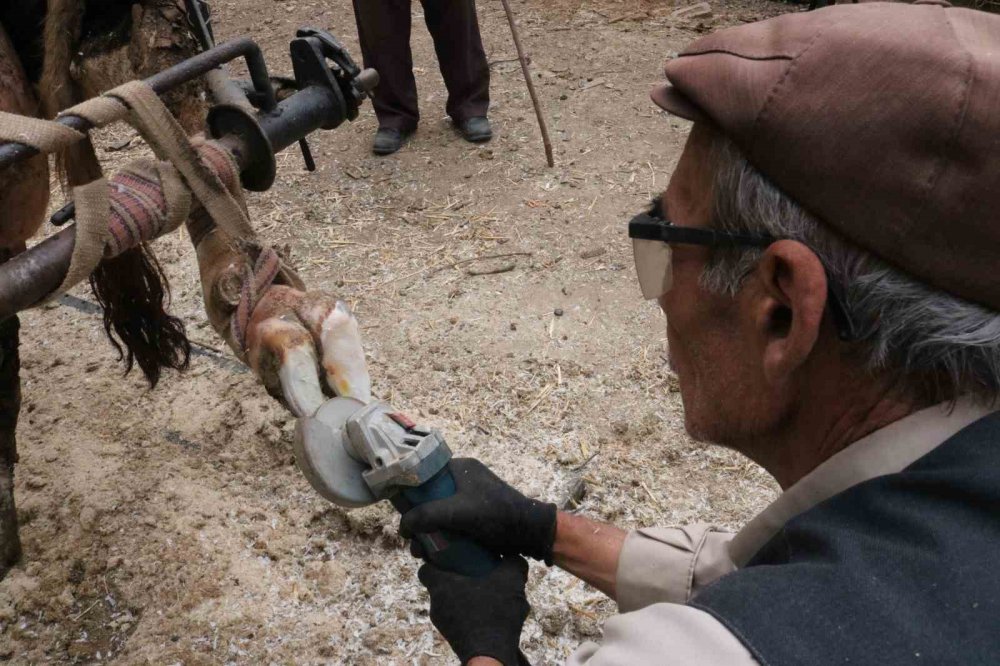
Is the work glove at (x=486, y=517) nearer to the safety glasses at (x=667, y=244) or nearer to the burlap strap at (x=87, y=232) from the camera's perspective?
the safety glasses at (x=667, y=244)

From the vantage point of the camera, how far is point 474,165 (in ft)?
14.9

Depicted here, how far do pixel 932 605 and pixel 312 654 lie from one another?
1.79 m

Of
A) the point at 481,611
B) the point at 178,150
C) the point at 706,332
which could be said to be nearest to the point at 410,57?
the point at 178,150

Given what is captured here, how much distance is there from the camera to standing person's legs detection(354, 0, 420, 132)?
181 inches

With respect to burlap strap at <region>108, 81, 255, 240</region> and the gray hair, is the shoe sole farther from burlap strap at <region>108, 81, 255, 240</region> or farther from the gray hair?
the gray hair

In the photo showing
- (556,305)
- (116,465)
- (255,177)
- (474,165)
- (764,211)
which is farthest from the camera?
(474,165)

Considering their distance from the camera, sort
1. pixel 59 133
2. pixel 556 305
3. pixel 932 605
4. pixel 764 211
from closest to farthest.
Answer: pixel 932 605
pixel 764 211
pixel 59 133
pixel 556 305

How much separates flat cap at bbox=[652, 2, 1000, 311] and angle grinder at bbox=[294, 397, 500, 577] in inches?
31.9

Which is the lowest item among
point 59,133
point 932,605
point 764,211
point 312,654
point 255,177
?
point 312,654

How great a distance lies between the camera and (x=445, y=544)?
1.71 metres

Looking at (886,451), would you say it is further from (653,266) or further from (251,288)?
(251,288)

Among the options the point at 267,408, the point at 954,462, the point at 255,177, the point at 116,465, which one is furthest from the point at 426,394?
the point at 954,462

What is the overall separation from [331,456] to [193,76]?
0.75m

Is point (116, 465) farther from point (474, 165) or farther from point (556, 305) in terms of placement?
point (474, 165)
